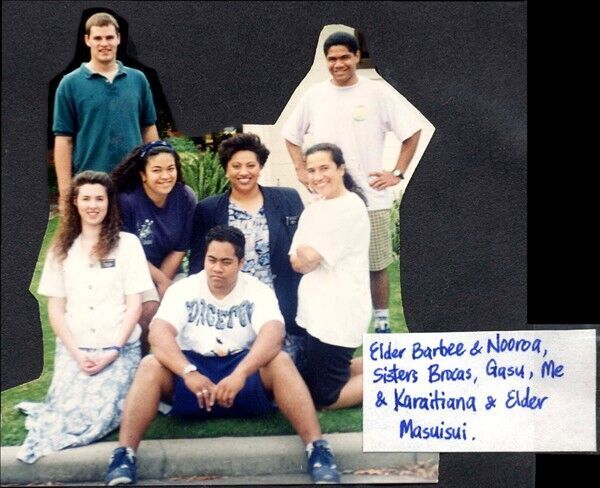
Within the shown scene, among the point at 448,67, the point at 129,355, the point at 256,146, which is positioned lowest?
the point at 129,355

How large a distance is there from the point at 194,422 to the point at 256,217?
99cm

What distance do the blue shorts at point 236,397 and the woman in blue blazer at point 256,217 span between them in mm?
281

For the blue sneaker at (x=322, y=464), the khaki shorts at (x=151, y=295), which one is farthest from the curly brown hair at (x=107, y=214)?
the blue sneaker at (x=322, y=464)

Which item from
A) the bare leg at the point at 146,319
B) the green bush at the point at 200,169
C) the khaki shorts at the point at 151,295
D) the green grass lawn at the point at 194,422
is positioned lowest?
the green grass lawn at the point at 194,422

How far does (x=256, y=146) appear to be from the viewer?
367 cm

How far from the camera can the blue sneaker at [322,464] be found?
11.7 ft

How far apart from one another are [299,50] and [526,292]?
1.54 metres

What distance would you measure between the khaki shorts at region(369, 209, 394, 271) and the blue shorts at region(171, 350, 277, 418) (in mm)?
725

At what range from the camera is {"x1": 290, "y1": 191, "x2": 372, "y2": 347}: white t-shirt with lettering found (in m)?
3.63

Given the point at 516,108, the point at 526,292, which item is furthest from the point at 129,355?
the point at 516,108

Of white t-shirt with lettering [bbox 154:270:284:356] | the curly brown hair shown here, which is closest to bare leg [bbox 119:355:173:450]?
white t-shirt with lettering [bbox 154:270:284:356]

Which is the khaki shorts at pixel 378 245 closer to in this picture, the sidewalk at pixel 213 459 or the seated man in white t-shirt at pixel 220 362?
the seated man in white t-shirt at pixel 220 362

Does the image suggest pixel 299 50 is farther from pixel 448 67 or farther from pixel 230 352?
pixel 230 352

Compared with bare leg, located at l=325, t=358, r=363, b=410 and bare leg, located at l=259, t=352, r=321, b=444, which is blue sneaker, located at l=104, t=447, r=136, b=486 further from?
bare leg, located at l=325, t=358, r=363, b=410
